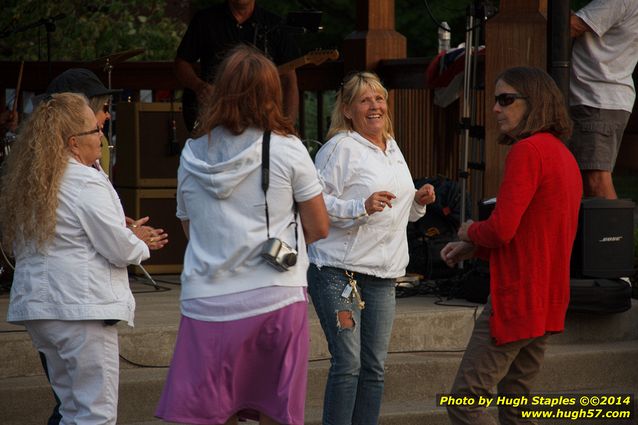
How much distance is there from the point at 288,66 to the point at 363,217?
9.63 feet

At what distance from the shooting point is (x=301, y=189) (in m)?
4.39

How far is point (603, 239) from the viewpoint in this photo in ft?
23.3

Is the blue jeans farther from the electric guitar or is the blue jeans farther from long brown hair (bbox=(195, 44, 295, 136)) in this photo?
the electric guitar

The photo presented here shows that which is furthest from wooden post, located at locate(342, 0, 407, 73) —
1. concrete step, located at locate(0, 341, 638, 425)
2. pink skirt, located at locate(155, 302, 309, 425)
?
pink skirt, located at locate(155, 302, 309, 425)

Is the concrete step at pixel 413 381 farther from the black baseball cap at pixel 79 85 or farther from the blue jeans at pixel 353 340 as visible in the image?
the black baseball cap at pixel 79 85

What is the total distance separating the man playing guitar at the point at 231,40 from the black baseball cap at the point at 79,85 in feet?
9.30

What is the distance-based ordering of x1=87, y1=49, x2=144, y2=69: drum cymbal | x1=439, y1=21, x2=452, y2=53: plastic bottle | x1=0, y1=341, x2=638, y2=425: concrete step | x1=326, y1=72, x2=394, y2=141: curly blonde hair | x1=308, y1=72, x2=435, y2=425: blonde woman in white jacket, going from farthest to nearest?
x1=439, y1=21, x2=452, y2=53: plastic bottle → x1=87, y1=49, x2=144, y2=69: drum cymbal → x1=0, y1=341, x2=638, y2=425: concrete step → x1=326, y1=72, x2=394, y2=141: curly blonde hair → x1=308, y1=72, x2=435, y2=425: blonde woman in white jacket

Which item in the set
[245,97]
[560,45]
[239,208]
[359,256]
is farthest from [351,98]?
[560,45]

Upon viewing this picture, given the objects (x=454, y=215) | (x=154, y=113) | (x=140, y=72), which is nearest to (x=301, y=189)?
(x=454, y=215)

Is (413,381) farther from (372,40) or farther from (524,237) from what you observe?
(372,40)

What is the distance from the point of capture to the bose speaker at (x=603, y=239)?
23.2 feet

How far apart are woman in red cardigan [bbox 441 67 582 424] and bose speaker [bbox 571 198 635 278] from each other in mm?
1994

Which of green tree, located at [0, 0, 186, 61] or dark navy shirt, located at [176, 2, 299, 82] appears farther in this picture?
green tree, located at [0, 0, 186, 61]

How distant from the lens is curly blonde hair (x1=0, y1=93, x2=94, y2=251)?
464 cm
